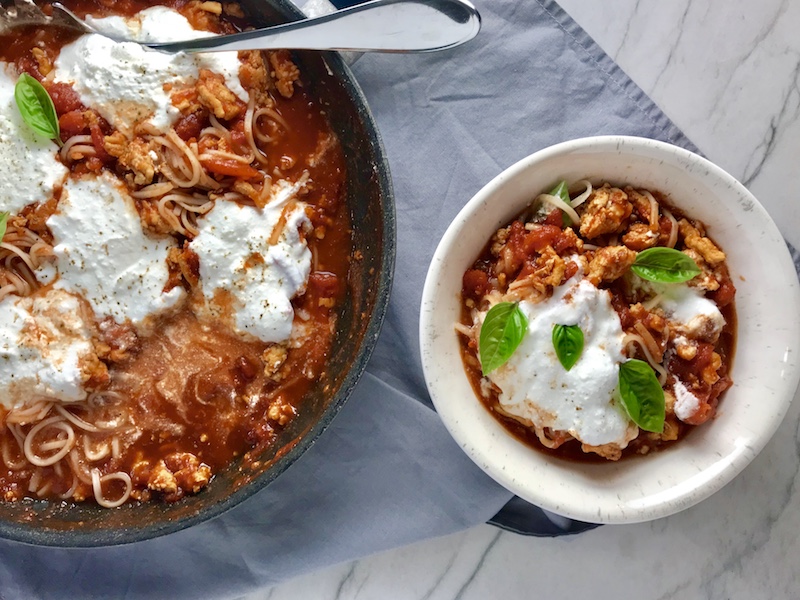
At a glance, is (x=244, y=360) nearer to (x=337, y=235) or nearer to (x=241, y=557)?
(x=337, y=235)

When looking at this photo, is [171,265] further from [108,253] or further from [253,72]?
[253,72]

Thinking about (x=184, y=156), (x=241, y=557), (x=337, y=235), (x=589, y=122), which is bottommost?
(x=241, y=557)

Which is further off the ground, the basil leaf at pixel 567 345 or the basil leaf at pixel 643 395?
the basil leaf at pixel 567 345

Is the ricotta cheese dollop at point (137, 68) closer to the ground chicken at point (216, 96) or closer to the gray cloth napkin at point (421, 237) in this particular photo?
the ground chicken at point (216, 96)

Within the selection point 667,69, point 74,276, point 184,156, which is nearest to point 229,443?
point 74,276

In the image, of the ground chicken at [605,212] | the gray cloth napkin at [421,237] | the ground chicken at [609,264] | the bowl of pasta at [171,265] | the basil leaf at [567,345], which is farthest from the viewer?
the gray cloth napkin at [421,237]

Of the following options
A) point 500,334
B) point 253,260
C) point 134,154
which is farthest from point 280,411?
point 134,154

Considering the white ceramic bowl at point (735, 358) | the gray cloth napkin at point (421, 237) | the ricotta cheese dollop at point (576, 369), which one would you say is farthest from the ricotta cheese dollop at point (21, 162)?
the ricotta cheese dollop at point (576, 369)
